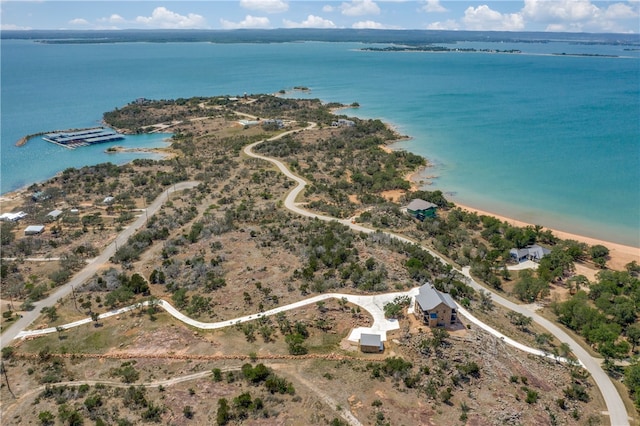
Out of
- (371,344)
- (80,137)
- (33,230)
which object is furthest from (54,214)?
(80,137)

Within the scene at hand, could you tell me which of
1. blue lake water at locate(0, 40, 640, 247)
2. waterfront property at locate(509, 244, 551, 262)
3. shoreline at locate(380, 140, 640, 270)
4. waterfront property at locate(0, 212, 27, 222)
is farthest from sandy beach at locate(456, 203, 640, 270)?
waterfront property at locate(0, 212, 27, 222)

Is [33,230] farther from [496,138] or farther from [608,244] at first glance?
[496,138]

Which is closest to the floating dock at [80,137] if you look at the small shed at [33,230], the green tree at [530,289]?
the small shed at [33,230]

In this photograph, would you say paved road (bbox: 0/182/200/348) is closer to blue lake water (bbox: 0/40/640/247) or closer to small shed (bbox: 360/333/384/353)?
small shed (bbox: 360/333/384/353)

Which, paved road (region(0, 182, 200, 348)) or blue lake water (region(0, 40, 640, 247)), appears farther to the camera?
blue lake water (region(0, 40, 640, 247))

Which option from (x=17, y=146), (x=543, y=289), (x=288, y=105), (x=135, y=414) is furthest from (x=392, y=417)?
(x=288, y=105)

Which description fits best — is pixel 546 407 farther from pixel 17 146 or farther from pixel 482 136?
pixel 17 146
